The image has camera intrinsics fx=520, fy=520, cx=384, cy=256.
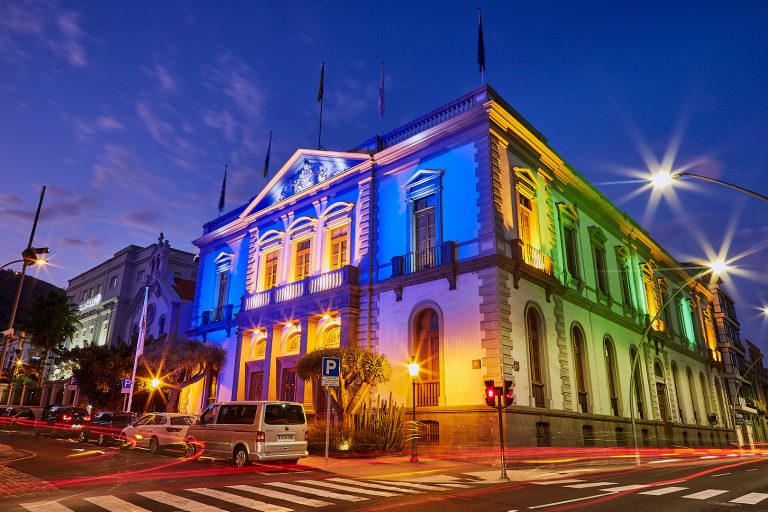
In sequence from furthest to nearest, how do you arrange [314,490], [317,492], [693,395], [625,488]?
[693,395] < [625,488] < [314,490] < [317,492]

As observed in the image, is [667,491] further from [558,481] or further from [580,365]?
[580,365]

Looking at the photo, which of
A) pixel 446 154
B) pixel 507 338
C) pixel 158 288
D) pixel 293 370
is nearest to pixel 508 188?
pixel 446 154

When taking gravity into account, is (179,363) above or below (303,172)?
below

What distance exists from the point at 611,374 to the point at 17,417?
126 ft

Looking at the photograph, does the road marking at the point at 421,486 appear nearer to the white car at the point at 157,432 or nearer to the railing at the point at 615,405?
the white car at the point at 157,432

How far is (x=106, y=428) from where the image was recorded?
2211 centimetres

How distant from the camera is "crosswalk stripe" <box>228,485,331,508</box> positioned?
884cm

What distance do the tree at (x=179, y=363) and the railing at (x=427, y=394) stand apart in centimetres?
1460

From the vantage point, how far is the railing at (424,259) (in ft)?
71.0

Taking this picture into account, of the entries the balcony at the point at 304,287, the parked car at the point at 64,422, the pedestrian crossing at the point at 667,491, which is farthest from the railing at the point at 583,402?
the parked car at the point at 64,422

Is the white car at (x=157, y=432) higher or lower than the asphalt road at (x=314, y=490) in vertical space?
higher

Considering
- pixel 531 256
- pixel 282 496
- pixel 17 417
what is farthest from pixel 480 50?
pixel 17 417

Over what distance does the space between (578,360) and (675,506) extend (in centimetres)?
1689

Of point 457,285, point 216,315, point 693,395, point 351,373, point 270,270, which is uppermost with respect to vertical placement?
point 270,270
